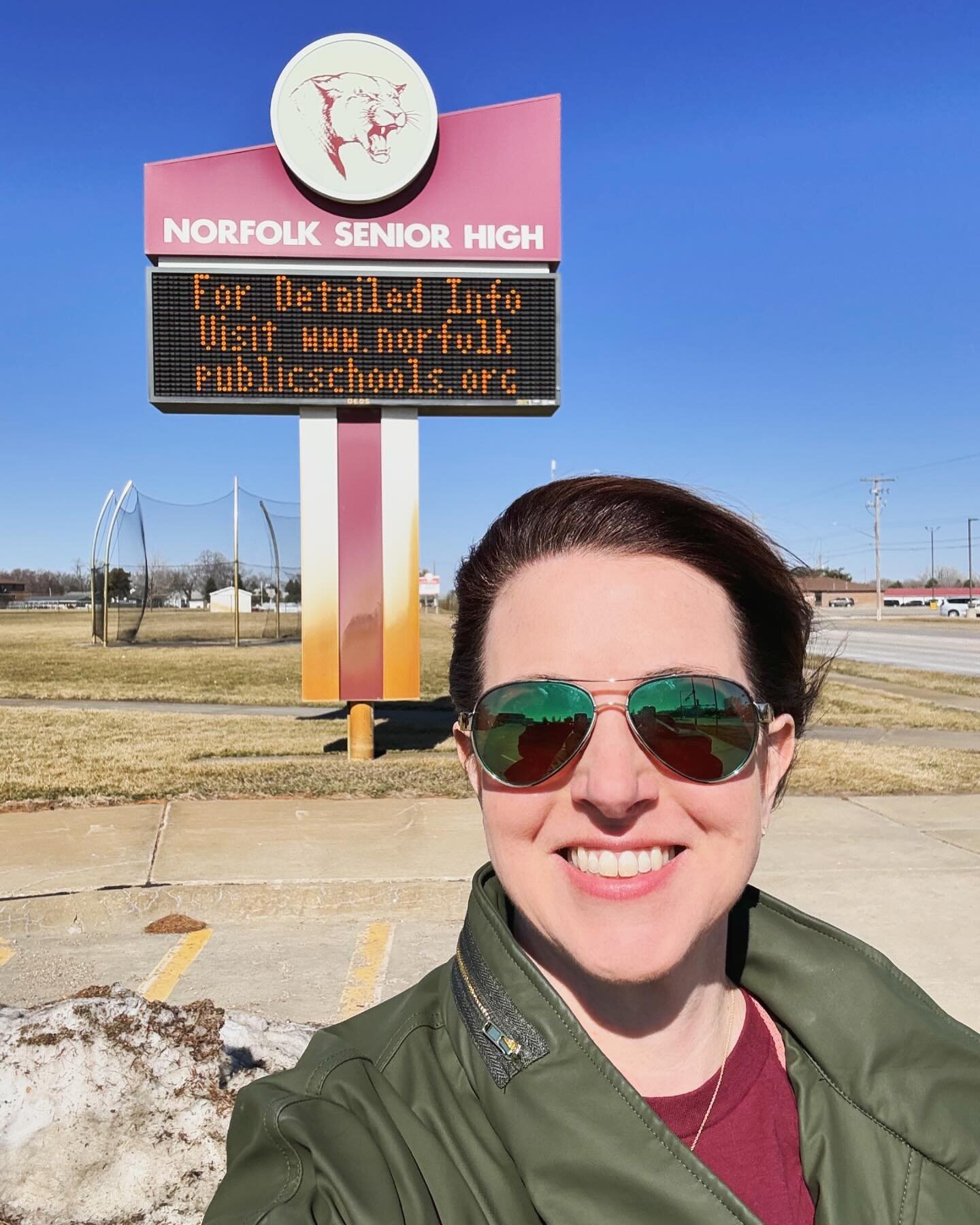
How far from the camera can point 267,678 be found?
59.4 feet

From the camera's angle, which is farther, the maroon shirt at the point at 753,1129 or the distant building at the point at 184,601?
the distant building at the point at 184,601

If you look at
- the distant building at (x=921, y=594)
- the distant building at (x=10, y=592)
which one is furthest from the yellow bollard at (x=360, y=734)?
the distant building at (x=921, y=594)

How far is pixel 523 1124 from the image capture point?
1.08 metres

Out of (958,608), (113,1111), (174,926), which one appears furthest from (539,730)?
(958,608)

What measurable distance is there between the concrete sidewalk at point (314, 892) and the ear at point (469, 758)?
2429 mm

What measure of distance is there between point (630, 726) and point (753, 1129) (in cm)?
58

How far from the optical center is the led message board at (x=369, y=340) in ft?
26.8

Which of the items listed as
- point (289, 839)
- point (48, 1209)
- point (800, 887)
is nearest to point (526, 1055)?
point (48, 1209)

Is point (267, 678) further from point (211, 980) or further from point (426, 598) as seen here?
point (426, 598)

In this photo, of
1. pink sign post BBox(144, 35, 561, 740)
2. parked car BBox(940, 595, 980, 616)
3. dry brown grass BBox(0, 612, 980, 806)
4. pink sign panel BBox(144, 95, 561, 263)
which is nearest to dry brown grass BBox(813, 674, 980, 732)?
dry brown grass BBox(0, 612, 980, 806)

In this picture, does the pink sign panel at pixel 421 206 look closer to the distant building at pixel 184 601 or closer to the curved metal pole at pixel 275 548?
the curved metal pole at pixel 275 548

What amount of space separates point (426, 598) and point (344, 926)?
97.6 meters

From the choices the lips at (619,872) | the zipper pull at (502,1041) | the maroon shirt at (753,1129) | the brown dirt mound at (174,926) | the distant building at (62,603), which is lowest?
the brown dirt mound at (174,926)

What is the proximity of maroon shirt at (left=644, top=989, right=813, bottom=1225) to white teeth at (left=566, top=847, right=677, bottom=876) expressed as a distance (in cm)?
29
